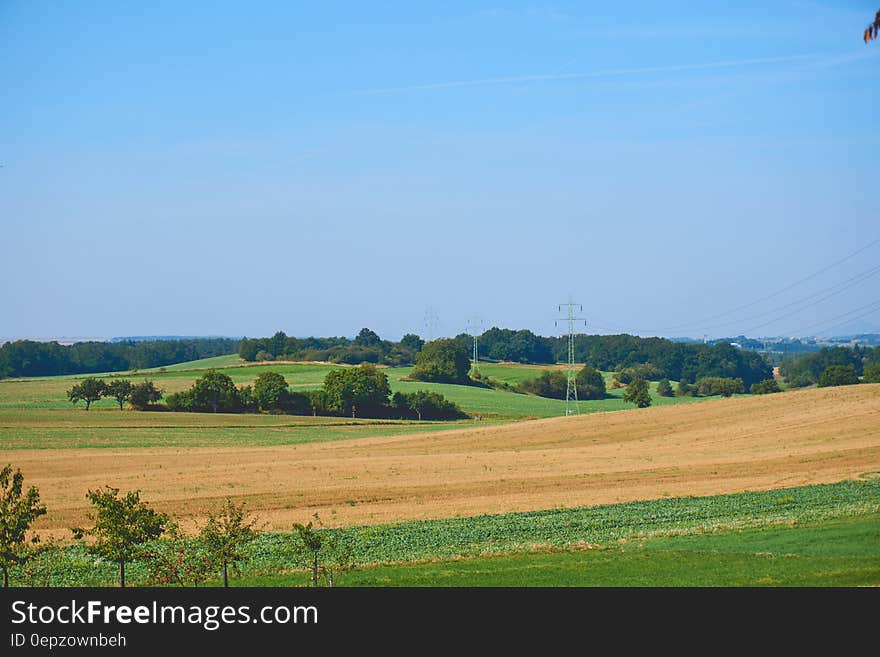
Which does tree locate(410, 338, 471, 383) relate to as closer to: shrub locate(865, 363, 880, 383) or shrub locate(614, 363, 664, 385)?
shrub locate(614, 363, 664, 385)

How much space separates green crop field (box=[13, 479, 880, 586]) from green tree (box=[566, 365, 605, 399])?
7680 cm

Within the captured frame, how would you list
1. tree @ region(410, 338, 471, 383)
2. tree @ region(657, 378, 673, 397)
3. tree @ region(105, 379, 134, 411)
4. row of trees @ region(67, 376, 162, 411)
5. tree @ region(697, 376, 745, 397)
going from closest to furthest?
row of trees @ region(67, 376, 162, 411), tree @ region(105, 379, 134, 411), tree @ region(697, 376, 745, 397), tree @ region(657, 378, 673, 397), tree @ region(410, 338, 471, 383)

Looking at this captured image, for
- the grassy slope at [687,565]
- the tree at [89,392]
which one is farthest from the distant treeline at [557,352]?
the grassy slope at [687,565]

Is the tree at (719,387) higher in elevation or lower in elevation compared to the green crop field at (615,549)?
higher

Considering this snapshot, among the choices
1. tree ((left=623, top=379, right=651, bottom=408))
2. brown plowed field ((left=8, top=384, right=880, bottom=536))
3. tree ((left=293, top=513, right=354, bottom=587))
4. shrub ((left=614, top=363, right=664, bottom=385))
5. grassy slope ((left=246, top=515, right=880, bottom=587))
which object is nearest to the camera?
grassy slope ((left=246, top=515, right=880, bottom=587))

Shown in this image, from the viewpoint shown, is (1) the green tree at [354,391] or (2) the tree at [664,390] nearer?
(1) the green tree at [354,391]

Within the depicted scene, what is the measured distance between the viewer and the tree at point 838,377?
296 feet

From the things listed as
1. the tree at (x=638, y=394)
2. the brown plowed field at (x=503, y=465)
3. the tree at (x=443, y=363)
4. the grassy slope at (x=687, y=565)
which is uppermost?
the tree at (x=443, y=363)

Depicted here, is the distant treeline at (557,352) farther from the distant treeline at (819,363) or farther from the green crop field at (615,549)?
the green crop field at (615,549)

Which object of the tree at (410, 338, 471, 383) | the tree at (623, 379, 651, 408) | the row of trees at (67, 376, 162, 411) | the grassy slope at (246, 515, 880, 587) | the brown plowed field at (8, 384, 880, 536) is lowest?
the brown plowed field at (8, 384, 880, 536)

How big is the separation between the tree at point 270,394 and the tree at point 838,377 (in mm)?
54778

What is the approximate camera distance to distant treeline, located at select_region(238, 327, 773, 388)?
128375 mm

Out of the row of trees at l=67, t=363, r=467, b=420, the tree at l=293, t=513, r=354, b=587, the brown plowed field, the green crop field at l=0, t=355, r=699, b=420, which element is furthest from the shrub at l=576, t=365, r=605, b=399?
the tree at l=293, t=513, r=354, b=587
